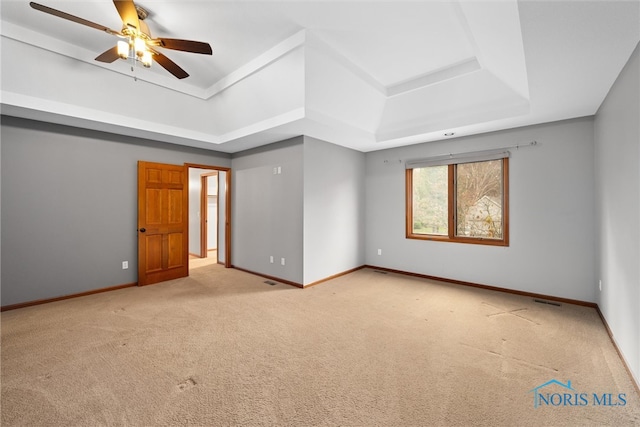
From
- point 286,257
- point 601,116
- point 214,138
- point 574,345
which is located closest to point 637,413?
point 574,345

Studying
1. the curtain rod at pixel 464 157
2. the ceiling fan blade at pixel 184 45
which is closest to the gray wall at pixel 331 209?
the curtain rod at pixel 464 157

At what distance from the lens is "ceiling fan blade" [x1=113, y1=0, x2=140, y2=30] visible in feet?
6.51

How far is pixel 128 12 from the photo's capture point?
207 centimetres

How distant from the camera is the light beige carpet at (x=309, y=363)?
171cm

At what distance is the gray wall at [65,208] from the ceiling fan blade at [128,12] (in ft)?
8.49

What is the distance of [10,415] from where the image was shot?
1676mm

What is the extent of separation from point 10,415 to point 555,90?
4.99 meters

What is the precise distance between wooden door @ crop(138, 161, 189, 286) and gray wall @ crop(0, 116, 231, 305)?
0.13 meters

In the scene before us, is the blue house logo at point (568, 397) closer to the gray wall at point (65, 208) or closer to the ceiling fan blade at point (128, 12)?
the ceiling fan blade at point (128, 12)

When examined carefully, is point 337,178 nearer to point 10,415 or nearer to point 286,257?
point 286,257

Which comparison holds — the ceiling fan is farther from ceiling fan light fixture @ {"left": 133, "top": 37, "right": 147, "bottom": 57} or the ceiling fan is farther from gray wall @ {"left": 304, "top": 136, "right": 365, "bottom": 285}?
gray wall @ {"left": 304, "top": 136, "right": 365, "bottom": 285}

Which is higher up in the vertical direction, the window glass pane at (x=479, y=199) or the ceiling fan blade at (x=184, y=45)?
the ceiling fan blade at (x=184, y=45)

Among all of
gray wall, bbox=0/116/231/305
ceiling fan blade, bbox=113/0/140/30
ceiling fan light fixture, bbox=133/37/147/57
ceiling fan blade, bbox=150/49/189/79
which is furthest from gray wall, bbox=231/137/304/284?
ceiling fan blade, bbox=113/0/140/30

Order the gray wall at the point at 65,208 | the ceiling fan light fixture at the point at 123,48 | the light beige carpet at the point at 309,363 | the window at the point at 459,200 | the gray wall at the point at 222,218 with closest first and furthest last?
the light beige carpet at the point at 309,363
the ceiling fan light fixture at the point at 123,48
the gray wall at the point at 65,208
the window at the point at 459,200
the gray wall at the point at 222,218
